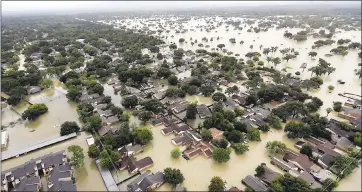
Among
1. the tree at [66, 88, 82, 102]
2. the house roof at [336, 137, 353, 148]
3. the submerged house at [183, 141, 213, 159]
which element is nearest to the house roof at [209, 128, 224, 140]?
the submerged house at [183, 141, 213, 159]

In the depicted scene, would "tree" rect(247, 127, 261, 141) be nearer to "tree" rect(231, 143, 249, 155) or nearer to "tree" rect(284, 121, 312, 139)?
"tree" rect(231, 143, 249, 155)

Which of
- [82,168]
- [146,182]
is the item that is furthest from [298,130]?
[82,168]

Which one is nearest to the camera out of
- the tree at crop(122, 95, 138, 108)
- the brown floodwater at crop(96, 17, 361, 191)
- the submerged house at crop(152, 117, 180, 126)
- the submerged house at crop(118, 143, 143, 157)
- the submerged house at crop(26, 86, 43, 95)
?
the brown floodwater at crop(96, 17, 361, 191)

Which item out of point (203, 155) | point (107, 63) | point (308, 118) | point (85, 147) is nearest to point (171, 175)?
point (203, 155)

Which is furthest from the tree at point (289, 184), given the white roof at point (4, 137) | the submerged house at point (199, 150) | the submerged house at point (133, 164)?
the white roof at point (4, 137)

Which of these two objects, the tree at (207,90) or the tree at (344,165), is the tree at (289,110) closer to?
the tree at (344,165)

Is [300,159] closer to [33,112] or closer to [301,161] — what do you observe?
[301,161]

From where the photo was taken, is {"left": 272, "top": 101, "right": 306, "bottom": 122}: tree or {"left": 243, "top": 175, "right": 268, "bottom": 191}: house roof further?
{"left": 272, "top": 101, "right": 306, "bottom": 122}: tree
